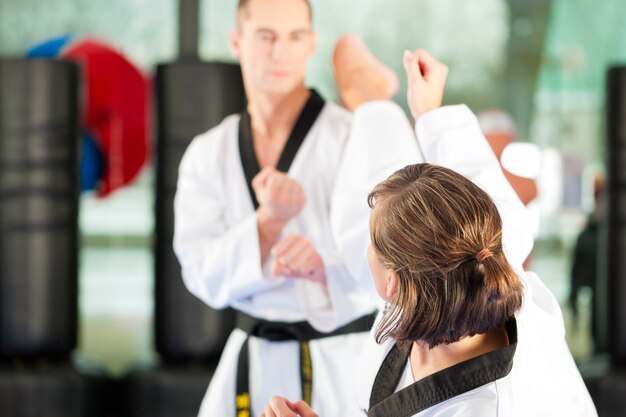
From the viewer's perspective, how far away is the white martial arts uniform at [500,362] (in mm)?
1437

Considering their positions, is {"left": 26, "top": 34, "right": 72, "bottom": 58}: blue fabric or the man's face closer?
the man's face

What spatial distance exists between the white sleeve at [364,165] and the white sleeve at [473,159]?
0.78 feet

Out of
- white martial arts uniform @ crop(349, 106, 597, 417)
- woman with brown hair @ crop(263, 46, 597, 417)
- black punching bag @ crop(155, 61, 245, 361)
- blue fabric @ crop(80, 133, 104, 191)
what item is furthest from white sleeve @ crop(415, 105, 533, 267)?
blue fabric @ crop(80, 133, 104, 191)

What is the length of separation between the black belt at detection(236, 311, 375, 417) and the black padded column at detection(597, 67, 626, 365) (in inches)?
67.5

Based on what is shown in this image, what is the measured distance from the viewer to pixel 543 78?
17.4ft

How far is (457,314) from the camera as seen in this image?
1437 millimetres

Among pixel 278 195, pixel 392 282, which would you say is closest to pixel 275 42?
pixel 278 195

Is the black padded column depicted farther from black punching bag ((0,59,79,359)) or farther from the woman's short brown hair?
the woman's short brown hair

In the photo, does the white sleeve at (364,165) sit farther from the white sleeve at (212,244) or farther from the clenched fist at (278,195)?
the white sleeve at (212,244)

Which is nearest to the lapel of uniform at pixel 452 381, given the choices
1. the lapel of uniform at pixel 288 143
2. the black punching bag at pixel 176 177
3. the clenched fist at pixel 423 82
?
the clenched fist at pixel 423 82

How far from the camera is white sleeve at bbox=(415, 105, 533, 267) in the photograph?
1722 mm

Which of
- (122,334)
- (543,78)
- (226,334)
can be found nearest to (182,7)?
(226,334)

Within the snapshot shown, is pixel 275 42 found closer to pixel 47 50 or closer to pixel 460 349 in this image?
pixel 460 349

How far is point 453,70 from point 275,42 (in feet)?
10.1
